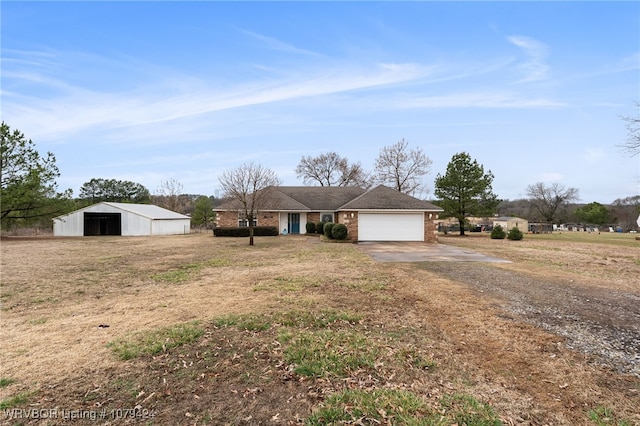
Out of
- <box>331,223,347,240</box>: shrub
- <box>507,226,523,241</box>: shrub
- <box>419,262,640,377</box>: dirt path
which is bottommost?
<box>419,262,640,377</box>: dirt path

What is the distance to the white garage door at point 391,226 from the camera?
19.8m

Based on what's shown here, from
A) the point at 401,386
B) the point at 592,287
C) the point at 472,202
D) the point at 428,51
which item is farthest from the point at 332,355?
the point at 472,202

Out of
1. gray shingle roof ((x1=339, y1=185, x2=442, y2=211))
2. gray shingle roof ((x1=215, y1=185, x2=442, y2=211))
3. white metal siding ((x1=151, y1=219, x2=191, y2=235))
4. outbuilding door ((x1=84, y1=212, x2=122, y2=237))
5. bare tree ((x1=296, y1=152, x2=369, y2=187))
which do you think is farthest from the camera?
bare tree ((x1=296, y1=152, x2=369, y2=187))

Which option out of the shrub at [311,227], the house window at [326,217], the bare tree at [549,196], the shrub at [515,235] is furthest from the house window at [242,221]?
the bare tree at [549,196]

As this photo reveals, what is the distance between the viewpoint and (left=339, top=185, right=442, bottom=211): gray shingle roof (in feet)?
64.6

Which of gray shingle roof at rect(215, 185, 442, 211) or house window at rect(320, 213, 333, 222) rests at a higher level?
gray shingle roof at rect(215, 185, 442, 211)

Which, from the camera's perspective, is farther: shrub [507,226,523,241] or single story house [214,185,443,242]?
shrub [507,226,523,241]

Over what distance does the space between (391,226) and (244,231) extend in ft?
38.8

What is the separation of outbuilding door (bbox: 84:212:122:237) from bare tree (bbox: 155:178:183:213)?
767 inches

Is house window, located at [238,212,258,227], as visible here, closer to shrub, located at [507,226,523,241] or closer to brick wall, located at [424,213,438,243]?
brick wall, located at [424,213,438,243]

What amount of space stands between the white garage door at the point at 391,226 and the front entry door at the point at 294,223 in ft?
30.2

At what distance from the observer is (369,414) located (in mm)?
2615

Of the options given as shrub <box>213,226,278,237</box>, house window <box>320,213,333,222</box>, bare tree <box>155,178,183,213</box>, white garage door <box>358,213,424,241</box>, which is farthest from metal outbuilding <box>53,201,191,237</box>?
bare tree <box>155,178,183,213</box>

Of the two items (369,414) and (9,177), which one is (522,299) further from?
(9,177)
